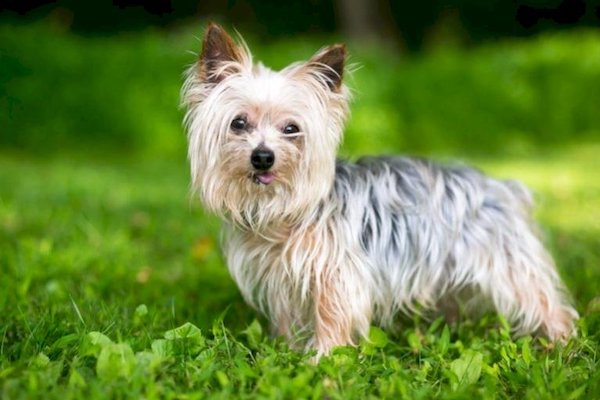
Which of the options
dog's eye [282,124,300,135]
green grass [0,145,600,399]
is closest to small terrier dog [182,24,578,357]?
dog's eye [282,124,300,135]

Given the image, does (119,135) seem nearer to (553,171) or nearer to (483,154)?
(483,154)

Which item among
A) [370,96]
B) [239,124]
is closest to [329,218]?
[239,124]

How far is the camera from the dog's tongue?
363cm

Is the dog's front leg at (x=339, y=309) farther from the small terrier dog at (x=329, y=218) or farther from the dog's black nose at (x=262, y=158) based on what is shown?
the dog's black nose at (x=262, y=158)

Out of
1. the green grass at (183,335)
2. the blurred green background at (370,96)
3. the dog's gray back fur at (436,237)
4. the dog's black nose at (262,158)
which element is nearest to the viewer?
the green grass at (183,335)

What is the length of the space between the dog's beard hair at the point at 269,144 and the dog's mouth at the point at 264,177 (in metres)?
0.03

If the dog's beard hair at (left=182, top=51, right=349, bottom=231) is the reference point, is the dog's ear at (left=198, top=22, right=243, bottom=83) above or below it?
above

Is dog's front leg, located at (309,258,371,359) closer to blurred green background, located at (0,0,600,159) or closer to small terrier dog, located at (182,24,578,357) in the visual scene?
small terrier dog, located at (182,24,578,357)

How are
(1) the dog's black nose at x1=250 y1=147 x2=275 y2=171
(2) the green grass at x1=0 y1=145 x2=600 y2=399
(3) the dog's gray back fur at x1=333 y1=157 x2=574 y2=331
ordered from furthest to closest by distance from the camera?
(3) the dog's gray back fur at x1=333 y1=157 x2=574 y2=331 < (1) the dog's black nose at x1=250 y1=147 x2=275 y2=171 < (2) the green grass at x1=0 y1=145 x2=600 y2=399

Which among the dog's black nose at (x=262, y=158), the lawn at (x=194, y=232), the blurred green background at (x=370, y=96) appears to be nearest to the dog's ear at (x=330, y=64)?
the dog's black nose at (x=262, y=158)

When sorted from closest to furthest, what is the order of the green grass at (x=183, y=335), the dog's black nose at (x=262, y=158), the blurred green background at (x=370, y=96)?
the green grass at (x=183, y=335), the dog's black nose at (x=262, y=158), the blurred green background at (x=370, y=96)

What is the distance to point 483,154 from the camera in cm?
1264

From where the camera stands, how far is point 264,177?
364 centimetres

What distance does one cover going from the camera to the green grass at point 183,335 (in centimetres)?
292
